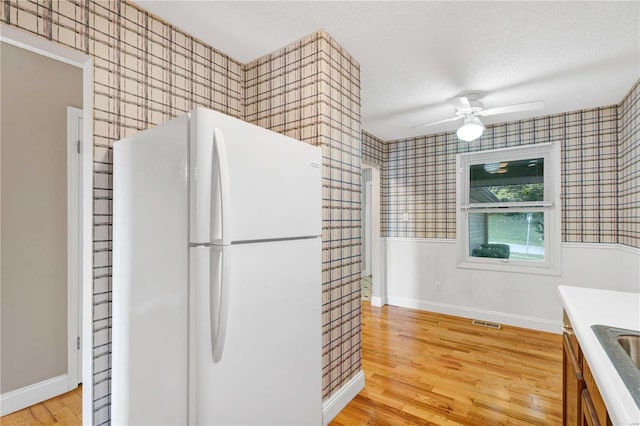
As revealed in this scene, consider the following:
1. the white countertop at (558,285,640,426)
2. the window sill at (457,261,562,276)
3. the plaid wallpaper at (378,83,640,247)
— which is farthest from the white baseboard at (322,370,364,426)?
A: the plaid wallpaper at (378,83,640,247)

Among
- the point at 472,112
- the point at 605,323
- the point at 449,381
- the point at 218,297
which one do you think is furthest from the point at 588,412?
the point at 472,112

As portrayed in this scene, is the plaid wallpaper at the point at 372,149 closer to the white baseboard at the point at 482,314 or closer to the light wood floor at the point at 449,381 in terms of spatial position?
the white baseboard at the point at 482,314

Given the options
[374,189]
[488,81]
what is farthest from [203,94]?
[374,189]

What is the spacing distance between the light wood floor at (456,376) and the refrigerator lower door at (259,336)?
73 centimetres

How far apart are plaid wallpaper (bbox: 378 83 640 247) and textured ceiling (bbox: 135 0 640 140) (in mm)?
441

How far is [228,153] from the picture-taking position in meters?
1.12

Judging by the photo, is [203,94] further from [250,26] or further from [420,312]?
[420,312]

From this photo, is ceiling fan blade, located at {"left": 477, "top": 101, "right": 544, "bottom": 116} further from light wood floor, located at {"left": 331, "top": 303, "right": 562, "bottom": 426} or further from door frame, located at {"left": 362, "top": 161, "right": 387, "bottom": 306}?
light wood floor, located at {"left": 331, "top": 303, "right": 562, "bottom": 426}

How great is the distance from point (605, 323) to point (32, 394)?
10.7 feet

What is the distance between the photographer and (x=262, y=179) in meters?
1.26

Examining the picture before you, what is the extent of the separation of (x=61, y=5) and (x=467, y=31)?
2.21 m

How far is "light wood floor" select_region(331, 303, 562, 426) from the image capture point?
1.97 meters

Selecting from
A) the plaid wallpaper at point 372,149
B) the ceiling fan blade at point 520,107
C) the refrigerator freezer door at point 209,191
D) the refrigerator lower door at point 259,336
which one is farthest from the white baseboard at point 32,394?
the ceiling fan blade at point 520,107

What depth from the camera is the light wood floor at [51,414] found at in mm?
1891
